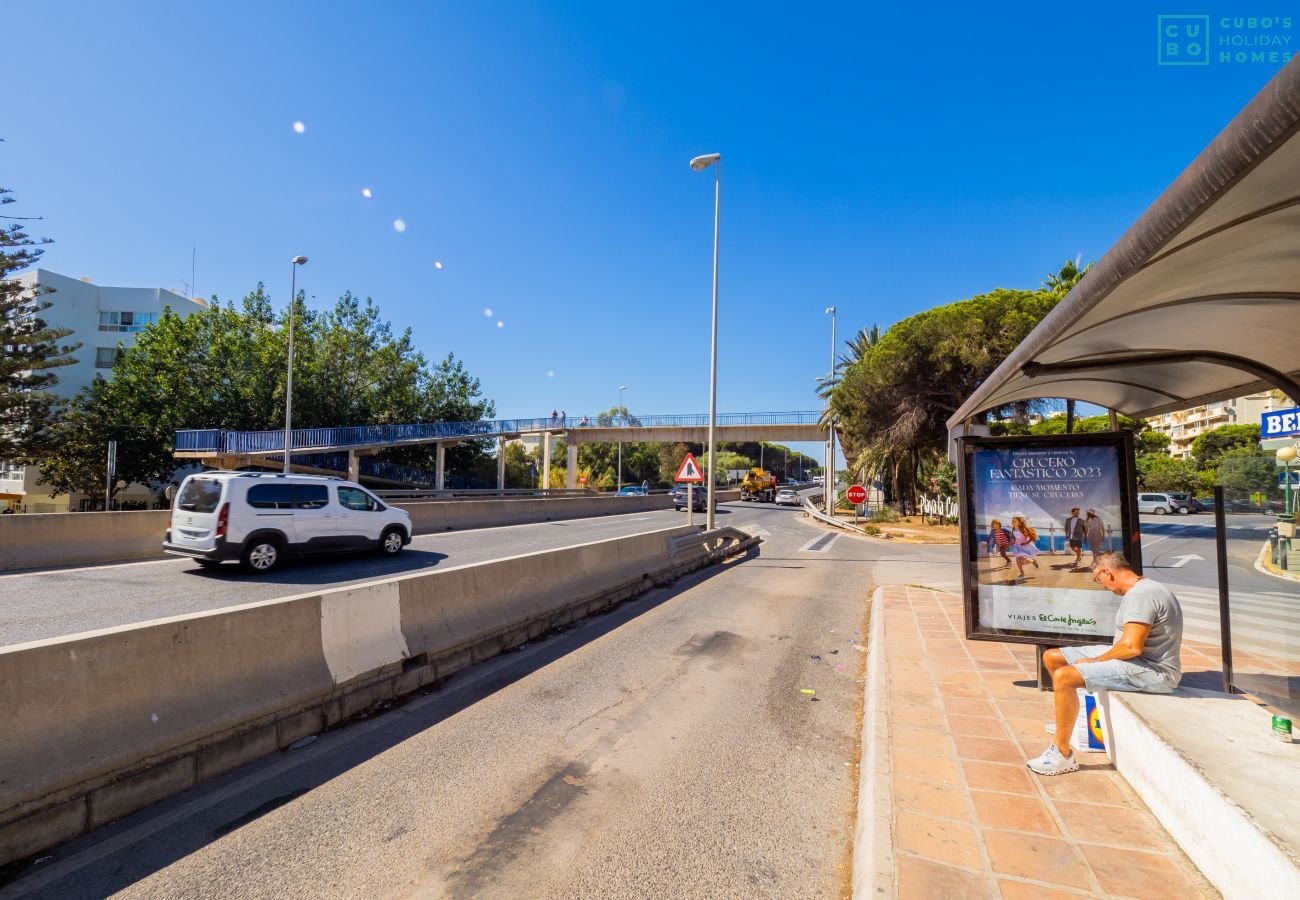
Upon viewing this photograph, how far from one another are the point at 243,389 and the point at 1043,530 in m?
47.1

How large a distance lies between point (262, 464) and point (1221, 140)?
4297 cm

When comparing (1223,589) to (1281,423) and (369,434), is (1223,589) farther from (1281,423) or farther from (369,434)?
(369,434)

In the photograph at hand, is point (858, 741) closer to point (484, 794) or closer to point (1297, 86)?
point (484, 794)

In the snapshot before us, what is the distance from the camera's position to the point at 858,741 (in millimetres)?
4785

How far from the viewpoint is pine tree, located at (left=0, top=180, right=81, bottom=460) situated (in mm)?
30172

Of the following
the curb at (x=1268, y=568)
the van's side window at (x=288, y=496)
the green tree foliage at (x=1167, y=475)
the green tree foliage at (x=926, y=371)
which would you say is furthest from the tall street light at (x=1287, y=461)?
the green tree foliage at (x=1167, y=475)

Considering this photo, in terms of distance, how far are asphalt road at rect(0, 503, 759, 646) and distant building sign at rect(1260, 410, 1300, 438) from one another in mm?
10970

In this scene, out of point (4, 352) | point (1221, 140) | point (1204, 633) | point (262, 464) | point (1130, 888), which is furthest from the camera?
point (262, 464)

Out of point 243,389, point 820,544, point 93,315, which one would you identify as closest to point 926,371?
point 820,544

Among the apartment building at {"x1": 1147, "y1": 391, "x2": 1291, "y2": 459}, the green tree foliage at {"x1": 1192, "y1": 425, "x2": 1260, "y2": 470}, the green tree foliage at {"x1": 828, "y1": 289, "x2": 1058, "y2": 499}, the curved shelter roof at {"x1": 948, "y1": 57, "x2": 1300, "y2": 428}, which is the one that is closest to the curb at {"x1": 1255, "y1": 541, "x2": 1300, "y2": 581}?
the curved shelter roof at {"x1": 948, "y1": 57, "x2": 1300, "y2": 428}

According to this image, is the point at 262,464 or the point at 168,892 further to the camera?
the point at 262,464

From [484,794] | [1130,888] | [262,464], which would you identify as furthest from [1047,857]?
[262,464]

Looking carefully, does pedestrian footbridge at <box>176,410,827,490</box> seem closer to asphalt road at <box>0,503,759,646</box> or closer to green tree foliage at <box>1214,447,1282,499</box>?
asphalt road at <box>0,503,759,646</box>

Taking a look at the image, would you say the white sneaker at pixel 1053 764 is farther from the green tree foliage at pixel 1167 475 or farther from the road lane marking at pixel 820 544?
the green tree foliage at pixel 1167 475
